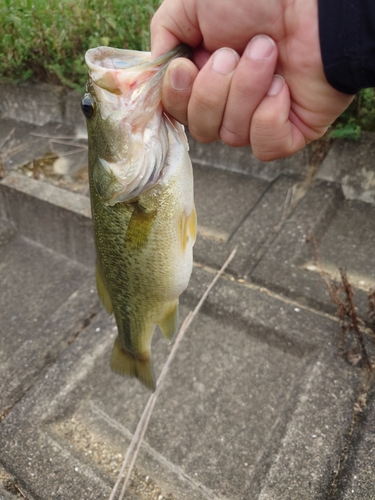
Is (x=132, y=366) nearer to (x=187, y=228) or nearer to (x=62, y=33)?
(x=187, y=228)

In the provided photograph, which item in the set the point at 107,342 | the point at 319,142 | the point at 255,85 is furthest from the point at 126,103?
the point at 319,142

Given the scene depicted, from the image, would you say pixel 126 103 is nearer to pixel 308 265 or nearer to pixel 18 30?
pixel 308 265

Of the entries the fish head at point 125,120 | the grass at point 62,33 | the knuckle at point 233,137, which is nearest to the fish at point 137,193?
the fish head at point 125,120

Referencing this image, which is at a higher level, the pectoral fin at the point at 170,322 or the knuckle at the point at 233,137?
the knuckle at the point at 233,137

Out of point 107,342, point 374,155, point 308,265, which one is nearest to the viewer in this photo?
point 107,342

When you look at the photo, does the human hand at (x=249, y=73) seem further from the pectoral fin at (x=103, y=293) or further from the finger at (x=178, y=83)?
the pectoral fin at (x=103, y=293)

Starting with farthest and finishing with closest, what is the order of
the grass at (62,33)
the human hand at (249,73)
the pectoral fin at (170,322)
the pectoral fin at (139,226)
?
the grass at (62,33), the pectoral fin at (170,322), the pectoral fin at (139,226), the human hand at (249,73)
